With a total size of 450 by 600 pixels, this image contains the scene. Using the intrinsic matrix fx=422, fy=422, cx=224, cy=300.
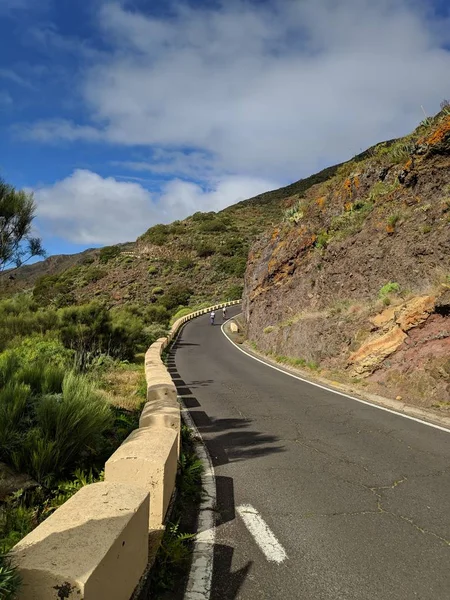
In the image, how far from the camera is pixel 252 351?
2550cm

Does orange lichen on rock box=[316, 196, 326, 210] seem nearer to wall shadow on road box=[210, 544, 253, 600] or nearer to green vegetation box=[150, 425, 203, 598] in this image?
green vegetation box=[150, 425, 203, 598]

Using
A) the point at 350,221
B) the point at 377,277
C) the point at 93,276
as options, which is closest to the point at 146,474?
the point at 377,277

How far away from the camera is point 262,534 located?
412cm

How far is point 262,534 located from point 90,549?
88.4 inches

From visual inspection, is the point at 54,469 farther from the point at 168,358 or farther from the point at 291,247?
the point at 291,247

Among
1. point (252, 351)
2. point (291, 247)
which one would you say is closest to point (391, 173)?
point (291, 247)

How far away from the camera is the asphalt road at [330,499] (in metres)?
3.38

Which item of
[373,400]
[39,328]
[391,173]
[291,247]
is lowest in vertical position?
[373,400]

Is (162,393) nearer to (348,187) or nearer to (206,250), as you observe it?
(348,187)

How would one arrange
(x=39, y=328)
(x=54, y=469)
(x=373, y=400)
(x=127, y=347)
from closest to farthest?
1. (x=54, y=469)
2. (x=373, y=400)
3. (x=39, y=328)
4. (x=127, y=347)

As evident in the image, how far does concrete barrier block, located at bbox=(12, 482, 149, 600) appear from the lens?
7.03 feet

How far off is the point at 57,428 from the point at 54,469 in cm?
49

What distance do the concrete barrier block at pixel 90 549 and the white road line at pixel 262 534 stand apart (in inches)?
46.8

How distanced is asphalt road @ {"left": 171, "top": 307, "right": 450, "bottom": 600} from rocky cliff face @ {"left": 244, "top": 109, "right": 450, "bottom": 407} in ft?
9.72
